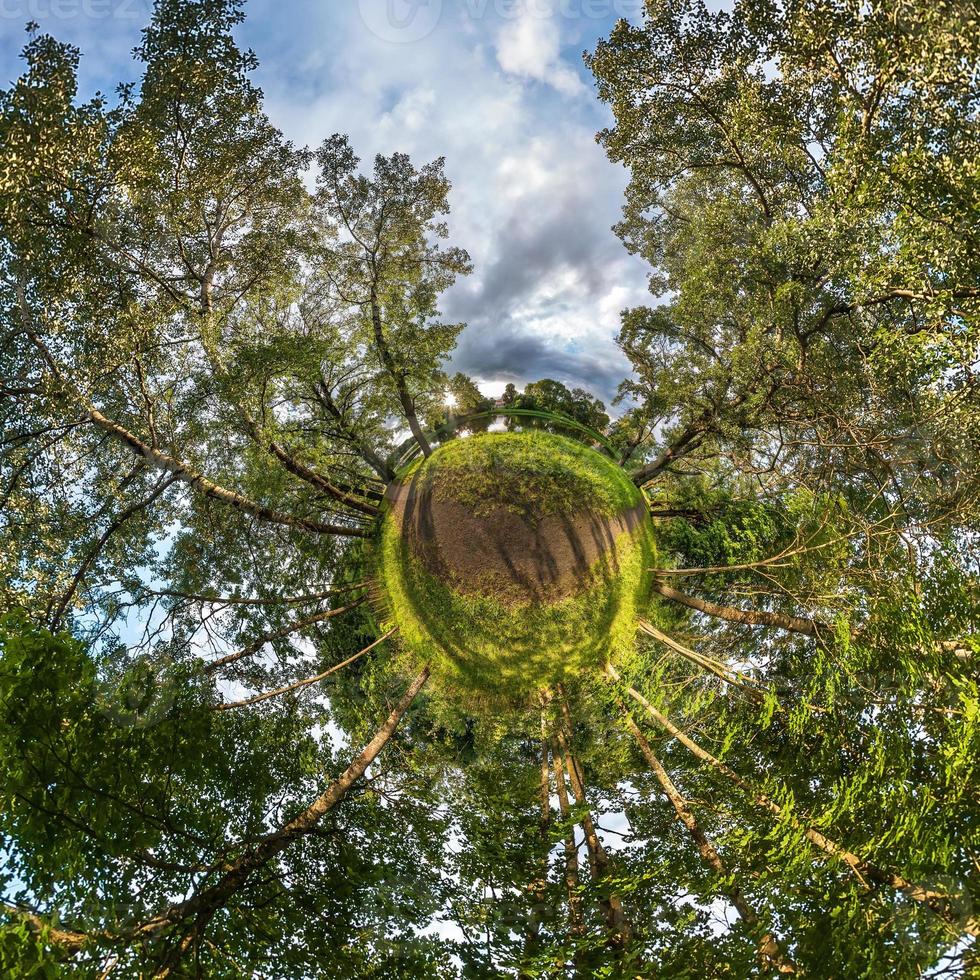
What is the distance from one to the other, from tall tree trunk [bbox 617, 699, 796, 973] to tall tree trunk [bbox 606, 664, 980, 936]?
0.52 metres

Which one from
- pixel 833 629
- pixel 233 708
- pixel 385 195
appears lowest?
pixel 833 629

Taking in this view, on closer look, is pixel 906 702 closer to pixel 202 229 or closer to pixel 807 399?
pixel 807 399

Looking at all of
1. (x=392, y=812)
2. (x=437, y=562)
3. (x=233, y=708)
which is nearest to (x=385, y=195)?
(x=437, y=562)

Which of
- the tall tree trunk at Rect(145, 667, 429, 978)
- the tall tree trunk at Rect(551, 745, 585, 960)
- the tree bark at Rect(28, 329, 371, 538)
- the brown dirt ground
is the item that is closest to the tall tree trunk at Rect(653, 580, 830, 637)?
the brown dirt ground

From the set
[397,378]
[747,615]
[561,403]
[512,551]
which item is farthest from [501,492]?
[747,615]

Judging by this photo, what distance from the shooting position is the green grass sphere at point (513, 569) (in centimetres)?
756

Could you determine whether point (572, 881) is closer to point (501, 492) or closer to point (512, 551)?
point (512, 551)

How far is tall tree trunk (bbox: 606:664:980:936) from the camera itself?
399 cm

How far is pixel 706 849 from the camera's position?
210 inches

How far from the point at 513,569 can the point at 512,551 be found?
0.87 ft

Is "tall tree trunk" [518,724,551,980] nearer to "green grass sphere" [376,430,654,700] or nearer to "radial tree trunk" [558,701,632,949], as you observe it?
"radial tree trunk" [558,701,632,949]

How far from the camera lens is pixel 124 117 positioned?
6.70m

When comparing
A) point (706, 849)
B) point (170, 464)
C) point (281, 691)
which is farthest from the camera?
point (170, 464)

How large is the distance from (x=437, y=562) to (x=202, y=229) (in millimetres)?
6502
